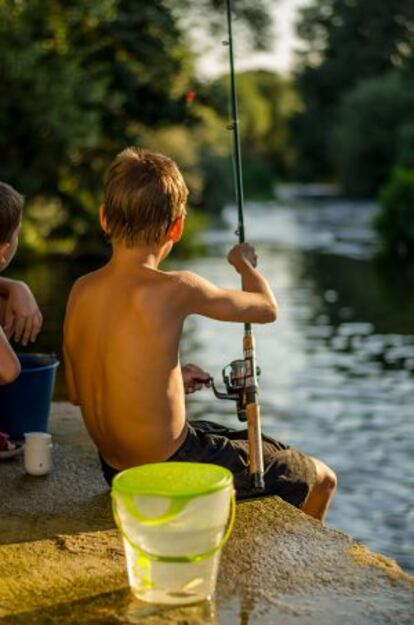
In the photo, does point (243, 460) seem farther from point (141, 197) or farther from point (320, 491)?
point (141, 197)

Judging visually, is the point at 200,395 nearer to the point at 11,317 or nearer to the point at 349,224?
the point at 11,317

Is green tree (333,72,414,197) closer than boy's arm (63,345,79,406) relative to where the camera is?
No

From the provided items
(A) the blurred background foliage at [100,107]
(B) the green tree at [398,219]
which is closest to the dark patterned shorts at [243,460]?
(A) the blurred background foliage at [100,107]

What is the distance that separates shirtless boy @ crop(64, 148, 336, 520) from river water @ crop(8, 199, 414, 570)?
1.85 meters

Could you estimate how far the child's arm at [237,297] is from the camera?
3582 mm

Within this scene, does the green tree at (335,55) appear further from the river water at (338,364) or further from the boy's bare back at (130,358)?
the boy's bare back at (130,358)

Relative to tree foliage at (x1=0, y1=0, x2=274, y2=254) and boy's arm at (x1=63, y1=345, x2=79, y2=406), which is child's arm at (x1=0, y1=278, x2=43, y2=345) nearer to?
boy's arm at (x1=63, y1=345, x2=79, y2=406)

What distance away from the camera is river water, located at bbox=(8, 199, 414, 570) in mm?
6239

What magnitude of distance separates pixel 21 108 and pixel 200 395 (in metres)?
10.6

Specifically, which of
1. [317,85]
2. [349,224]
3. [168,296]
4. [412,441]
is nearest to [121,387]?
[168,296]

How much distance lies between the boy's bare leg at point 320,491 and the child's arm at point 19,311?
117 centimetres

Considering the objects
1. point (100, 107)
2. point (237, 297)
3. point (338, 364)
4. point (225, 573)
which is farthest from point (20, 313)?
point (100, 107)

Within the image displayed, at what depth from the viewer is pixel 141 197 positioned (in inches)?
137

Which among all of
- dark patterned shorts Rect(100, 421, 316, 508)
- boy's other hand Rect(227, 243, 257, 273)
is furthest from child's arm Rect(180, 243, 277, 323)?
dark patterned shorts Rect(100, 421, 316, 508)
